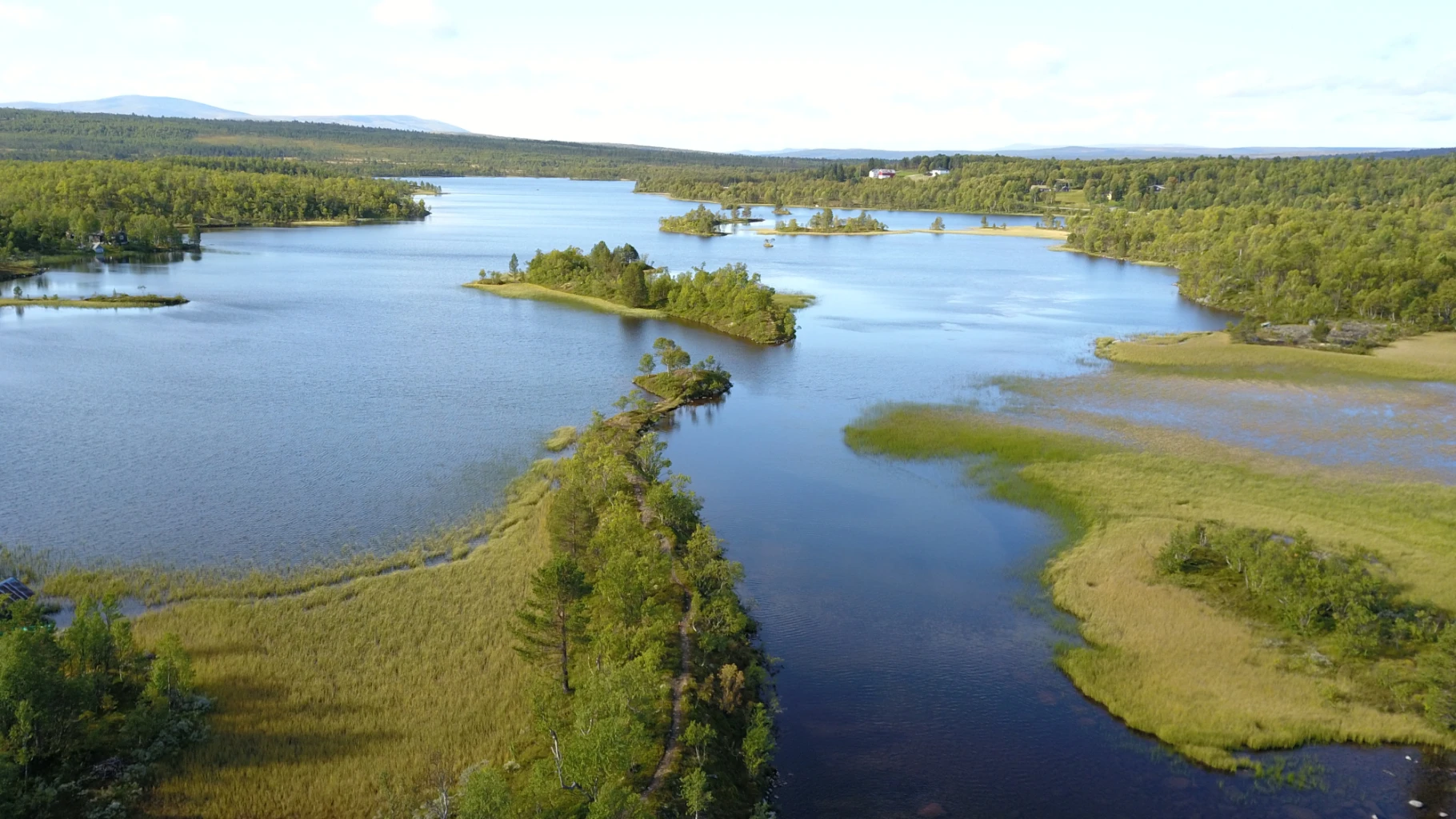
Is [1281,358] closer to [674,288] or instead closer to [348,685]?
[674,288]

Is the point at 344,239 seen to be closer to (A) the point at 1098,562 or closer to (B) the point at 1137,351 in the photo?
(B) the point at 1137,351

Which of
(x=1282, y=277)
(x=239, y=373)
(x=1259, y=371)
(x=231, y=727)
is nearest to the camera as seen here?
(x=231, y=727)

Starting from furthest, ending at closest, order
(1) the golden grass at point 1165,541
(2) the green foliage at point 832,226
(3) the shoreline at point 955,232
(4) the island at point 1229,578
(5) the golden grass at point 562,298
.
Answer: (2) the green foliage at point 832,226 < (3) the shoreline at point 955,232 < (5) the golden grass at point 562,298 < (4) the island at point 1229,578 < (1) the golden grass at point 1165,541

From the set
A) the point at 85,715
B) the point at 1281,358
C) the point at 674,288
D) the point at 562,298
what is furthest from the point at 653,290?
the point at 85,715

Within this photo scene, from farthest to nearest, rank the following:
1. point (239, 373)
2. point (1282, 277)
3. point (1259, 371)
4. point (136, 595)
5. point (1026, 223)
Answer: point (1026, 223), point (1282, 277), point (1259, 371), point (239, 373), point (136, 595)

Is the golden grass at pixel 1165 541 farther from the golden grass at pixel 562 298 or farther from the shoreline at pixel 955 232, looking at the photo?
the shoreline at pixel 955 232

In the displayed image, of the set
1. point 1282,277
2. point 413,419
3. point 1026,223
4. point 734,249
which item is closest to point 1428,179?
point 1026,223

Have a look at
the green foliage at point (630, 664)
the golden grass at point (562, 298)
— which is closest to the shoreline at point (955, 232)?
the golden grass at point (562, 298)
